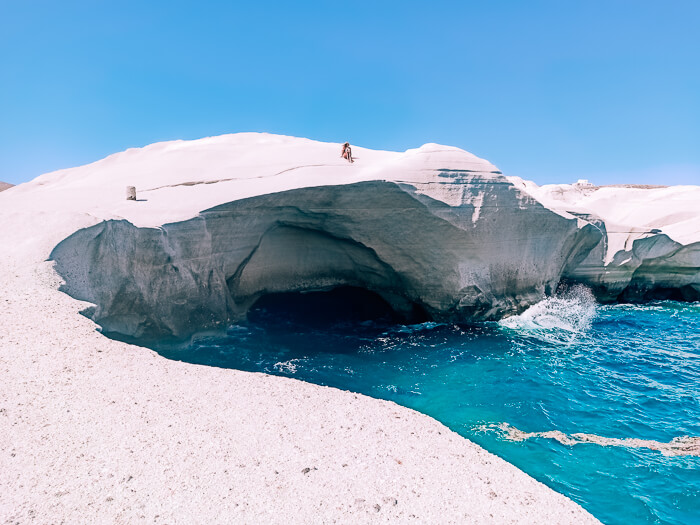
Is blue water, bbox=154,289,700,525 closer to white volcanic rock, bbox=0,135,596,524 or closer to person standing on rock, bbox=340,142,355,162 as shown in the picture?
white volcanic rock, bbox=0,135,596,524

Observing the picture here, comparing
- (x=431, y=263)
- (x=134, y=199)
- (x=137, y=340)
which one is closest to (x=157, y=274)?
(x=137, y=340)

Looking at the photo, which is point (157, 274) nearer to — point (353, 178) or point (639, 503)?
point (353, 178)

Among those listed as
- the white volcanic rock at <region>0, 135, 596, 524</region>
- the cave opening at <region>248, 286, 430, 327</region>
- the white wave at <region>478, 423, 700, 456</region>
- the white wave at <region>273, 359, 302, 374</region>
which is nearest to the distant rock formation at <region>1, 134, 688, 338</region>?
the cave opening at <region>248, 286, 430, 327</region>

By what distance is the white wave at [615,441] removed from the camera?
7.78 meters

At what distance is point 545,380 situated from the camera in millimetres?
10852

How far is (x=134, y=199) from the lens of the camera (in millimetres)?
12594

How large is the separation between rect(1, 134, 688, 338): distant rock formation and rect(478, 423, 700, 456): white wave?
7976 millimetres

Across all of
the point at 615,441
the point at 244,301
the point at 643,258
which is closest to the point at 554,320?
the point at 615,441

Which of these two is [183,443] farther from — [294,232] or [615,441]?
[294,232]

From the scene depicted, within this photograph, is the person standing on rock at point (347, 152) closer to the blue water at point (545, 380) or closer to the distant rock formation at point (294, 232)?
the distant rock formation at point (294, 232)

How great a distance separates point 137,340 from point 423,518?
8840mm

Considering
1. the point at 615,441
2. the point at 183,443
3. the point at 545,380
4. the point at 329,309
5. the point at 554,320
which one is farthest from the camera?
the point at 329,309

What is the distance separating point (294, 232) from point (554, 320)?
10.8m

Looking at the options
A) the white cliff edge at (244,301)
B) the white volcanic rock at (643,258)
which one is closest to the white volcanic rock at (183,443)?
the white cliff edge at (244,301)
